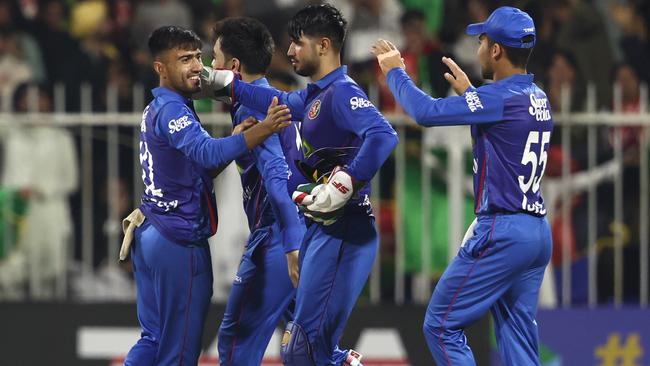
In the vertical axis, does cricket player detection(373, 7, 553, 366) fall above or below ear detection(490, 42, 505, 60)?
below

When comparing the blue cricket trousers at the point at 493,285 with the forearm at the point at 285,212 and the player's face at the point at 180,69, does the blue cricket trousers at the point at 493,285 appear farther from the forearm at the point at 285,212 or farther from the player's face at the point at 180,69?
the player's face at the point at 180,69

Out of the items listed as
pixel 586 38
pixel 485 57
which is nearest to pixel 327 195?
pixel 485 57

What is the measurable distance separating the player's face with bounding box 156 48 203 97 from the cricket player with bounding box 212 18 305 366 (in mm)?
458

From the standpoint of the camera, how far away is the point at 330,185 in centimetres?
743

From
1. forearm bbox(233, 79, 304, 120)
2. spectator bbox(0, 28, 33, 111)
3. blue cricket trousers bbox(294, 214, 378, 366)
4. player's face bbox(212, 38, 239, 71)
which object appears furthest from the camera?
spectator bbox(0, 28, 33, 111)

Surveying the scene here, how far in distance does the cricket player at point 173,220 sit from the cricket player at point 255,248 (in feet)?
1.12

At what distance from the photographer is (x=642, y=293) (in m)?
10.9

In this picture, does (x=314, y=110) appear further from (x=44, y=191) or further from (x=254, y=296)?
(x=44, y=191)

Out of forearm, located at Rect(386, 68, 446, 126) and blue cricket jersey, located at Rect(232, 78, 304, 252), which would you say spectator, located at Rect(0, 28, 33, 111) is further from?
forearm, located at Rect(386, 68, 446, 126)

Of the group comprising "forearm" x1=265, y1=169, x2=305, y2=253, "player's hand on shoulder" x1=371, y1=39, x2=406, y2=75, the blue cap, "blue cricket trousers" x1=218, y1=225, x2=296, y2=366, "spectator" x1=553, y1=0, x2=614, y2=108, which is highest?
"spectator" x1=553, y1=0, x2=614, y2=108

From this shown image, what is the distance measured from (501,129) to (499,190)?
12.5 inches

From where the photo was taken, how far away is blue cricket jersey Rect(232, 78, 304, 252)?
7.78m

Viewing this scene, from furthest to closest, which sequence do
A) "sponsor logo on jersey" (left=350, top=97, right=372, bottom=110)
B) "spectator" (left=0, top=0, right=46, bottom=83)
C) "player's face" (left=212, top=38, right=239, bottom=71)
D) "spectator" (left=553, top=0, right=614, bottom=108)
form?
"spectator" (left=0, top=0, right=46, bottom=83) < "spectator" (left=553, top=0, right=614, bottom=108) < "player's face" (left=212, top=38, right=239, bottom=71) < "sponsor logo on jersey" (left=350, top=97, right=372, bottom=110)

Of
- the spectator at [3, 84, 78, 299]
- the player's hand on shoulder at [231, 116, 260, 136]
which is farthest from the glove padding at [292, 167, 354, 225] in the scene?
the spectator at [3, 84, 78, 299]
